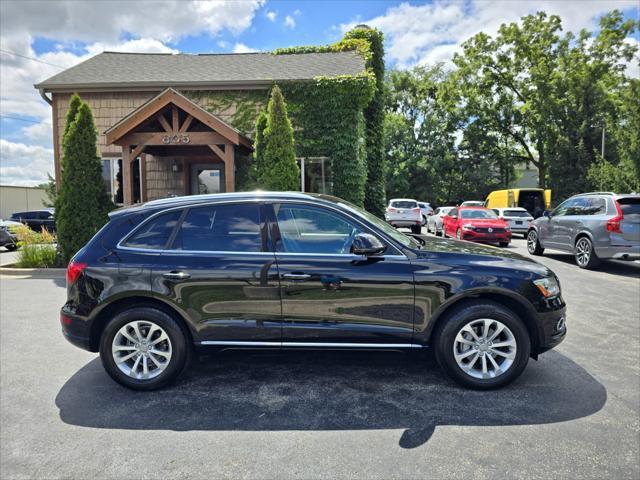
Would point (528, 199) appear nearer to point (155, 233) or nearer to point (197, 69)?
point (197, 69)

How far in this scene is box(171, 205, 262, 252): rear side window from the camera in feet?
12.5

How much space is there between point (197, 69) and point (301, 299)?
14.2 meters

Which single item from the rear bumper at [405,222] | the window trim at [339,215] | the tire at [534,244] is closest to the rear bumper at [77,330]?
the window trim at [339,215]

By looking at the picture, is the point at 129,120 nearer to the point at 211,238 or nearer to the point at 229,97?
the point at 229,97

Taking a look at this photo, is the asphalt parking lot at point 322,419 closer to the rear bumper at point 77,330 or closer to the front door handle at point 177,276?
the rear bumper at point 77,330

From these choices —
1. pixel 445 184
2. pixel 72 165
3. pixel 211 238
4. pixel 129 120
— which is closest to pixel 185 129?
pixel 129 120

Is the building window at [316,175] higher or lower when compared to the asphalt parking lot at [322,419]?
higher

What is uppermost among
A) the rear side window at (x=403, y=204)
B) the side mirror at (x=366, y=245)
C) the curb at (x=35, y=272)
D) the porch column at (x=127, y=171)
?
the porch column at (x=127, y=171)

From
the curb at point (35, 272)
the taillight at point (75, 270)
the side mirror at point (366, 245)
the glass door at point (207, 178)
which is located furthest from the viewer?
the glass door at point (207, 178)

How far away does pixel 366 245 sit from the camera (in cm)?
356

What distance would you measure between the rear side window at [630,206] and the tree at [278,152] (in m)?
7.50

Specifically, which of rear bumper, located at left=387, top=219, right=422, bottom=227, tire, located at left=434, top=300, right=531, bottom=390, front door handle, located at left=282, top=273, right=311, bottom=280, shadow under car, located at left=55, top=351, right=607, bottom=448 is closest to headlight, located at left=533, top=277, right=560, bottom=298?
tire, located at left=434, top=300, right=531, bottom=390

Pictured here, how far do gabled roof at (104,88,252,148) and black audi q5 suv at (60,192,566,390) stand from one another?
821 centimetres

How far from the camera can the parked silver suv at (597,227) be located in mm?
9094
